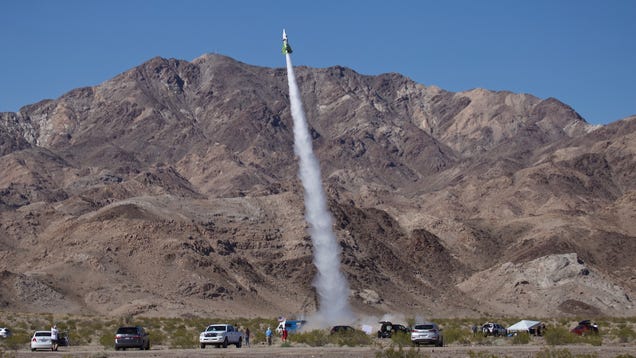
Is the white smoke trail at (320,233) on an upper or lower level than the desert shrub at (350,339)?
upper

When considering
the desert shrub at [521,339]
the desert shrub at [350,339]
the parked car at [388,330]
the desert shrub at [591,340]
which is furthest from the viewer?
the parked car at [388,330]

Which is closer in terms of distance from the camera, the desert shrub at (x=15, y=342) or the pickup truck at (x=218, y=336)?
the pickup truck at (x=218, y=336)

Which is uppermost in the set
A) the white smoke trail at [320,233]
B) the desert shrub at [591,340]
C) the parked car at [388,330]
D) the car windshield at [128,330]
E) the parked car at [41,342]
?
the white smoke trail at [320,233]

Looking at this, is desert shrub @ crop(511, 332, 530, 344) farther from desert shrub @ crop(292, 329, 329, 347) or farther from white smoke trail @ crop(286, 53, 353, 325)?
white smoke trail @ crop(286, 53, 353, 325)

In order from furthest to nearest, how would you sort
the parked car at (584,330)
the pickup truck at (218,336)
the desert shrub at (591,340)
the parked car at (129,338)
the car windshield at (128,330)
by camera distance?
the parked car at (584,330) → the desert shrub at (591,340) → the pickup truck at (218,336) → the car windshield at (128,330) → the parked car at (129,338)

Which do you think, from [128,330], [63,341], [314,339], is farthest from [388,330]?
[63,341]

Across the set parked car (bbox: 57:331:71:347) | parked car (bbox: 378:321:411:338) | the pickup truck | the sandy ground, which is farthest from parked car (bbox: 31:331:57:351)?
parked car (bbox: 378:321:411:338)

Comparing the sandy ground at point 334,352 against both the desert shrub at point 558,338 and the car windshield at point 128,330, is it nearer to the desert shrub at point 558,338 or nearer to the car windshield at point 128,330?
the car windshield at point 128,330

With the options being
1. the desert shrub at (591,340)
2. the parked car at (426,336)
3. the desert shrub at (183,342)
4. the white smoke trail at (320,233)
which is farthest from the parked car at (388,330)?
the white smoke trail at (320,233)
